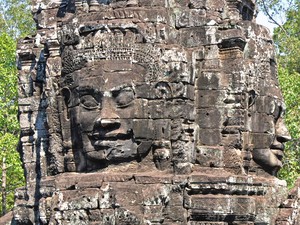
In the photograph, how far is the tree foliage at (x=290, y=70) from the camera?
960 inches

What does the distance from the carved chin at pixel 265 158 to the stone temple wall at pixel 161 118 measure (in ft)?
0.05

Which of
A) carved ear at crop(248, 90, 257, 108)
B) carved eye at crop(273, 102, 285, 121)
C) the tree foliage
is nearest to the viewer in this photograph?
carved ear at crop(248, 90, 257, 108)

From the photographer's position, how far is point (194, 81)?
572 inches

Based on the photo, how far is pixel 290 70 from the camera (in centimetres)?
3072

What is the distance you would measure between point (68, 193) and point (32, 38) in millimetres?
3481

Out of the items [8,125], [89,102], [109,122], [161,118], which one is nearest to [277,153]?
[161,118]

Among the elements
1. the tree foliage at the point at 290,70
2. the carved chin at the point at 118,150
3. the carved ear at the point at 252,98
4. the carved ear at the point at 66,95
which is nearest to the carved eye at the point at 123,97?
the carved chin at the point at 118,150

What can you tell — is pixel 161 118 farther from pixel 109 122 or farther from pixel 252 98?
pixel 252 98

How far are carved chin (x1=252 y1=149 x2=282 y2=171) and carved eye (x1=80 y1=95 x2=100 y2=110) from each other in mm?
2538

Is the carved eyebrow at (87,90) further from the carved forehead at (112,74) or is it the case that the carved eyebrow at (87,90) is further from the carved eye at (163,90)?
the carved eye at (163,90)

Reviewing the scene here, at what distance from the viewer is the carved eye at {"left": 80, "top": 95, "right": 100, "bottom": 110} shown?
14.2 meters

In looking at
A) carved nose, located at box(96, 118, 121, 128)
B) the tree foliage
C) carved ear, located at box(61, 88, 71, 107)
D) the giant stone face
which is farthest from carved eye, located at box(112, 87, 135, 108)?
the tree foliage

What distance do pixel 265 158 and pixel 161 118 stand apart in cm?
192

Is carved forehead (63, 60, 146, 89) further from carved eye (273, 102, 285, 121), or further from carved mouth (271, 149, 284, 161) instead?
carved mouth (271, 149, 284, 161)
